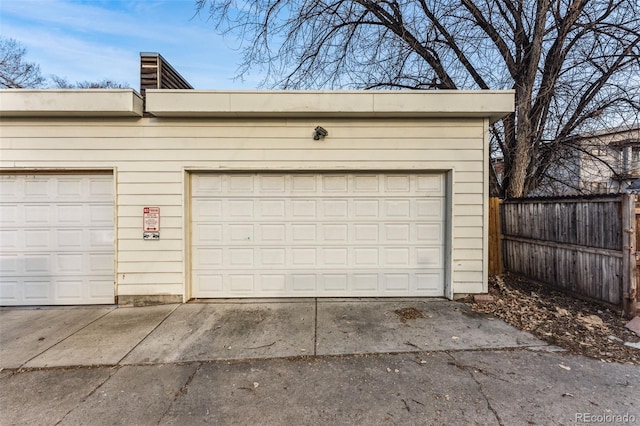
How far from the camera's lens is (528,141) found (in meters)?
6.35

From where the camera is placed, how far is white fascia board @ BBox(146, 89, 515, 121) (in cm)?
435

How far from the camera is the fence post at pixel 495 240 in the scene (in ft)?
19.7

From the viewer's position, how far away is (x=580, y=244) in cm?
440

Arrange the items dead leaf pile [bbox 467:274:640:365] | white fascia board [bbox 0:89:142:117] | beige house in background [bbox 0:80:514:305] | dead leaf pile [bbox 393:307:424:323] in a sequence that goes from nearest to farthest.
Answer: dead leaf pile [bbox 467:274:640:365] → dead leaf pile [bbox 393:307:424:323] → white fascia board [bbox 0:89:142:117] → beige house in background [bbox 0:80:514:305]

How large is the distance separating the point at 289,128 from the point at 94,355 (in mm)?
3792

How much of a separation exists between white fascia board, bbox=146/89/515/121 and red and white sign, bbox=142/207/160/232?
1.53 m

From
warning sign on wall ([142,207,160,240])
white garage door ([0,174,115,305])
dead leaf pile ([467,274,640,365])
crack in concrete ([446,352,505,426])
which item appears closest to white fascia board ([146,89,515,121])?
warning sign on wall ([142,207,160,240])

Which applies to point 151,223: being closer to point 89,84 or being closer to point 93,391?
point 93,391

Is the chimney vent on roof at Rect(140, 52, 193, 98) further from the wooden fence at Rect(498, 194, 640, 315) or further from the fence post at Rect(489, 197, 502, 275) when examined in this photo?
the wooden fence at Rect(498, 194, 640, 315)

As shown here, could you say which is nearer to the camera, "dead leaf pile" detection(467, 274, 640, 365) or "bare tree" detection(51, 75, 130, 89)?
"dead leaf pile" detection(467, 274, 640, 365)

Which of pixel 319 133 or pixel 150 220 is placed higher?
pixel 319 133

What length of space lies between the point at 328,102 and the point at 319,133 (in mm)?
475

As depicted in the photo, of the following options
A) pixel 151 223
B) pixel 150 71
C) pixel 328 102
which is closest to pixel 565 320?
pixel 328 102

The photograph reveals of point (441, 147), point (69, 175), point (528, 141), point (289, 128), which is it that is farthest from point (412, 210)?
point (69, 175)
